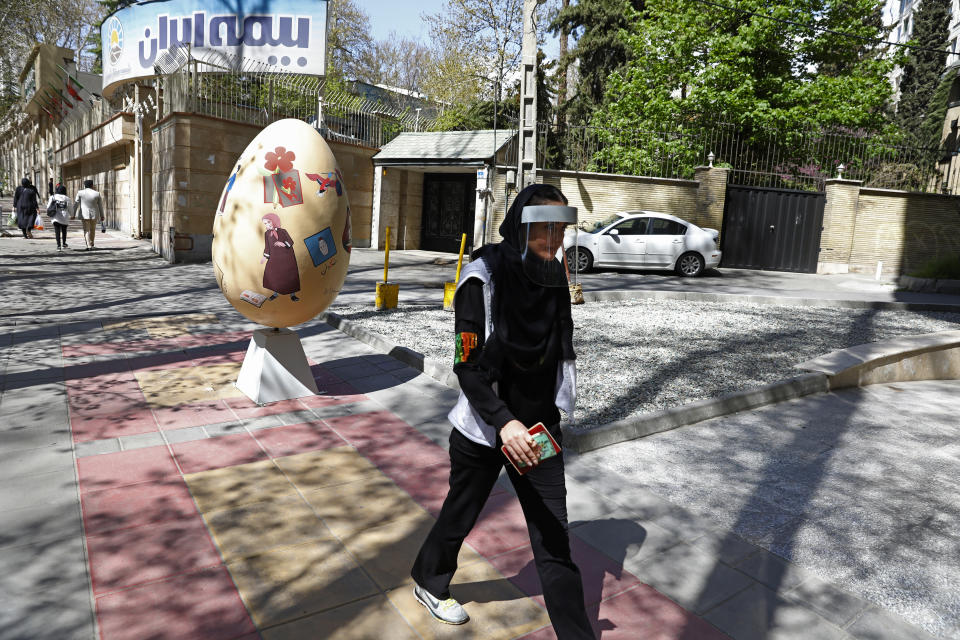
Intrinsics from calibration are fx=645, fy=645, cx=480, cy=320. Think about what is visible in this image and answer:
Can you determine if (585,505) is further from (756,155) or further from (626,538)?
(756,155)

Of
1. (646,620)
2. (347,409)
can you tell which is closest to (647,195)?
(347,409)

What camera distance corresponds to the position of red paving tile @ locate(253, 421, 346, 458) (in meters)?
4.48

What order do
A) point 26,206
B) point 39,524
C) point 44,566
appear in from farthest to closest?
point 26,206
point 39,524
point 44,566

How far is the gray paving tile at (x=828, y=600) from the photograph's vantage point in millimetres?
2887

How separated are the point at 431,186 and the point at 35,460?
19.8 meters

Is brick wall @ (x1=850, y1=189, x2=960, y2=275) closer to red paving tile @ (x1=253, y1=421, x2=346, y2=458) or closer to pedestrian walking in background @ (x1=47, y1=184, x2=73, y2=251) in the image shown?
red paving tile @ (x1=253, y1=421, x2=346, y2=458)

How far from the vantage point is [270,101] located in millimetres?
17469

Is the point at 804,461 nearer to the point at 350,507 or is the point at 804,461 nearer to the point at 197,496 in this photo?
the point at 350,507

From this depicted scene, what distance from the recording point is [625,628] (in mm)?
2734

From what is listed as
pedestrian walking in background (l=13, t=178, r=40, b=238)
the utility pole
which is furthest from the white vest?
pedestrian walking in background (l=13, t=178, r=40, b=238)

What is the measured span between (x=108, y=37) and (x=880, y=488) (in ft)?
92.0

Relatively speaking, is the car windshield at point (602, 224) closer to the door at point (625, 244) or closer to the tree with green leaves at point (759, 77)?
the door at point (625, 244)

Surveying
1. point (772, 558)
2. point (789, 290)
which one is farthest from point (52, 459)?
point (789, 290)

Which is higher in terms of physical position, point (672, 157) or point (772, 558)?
point (672, 157)
